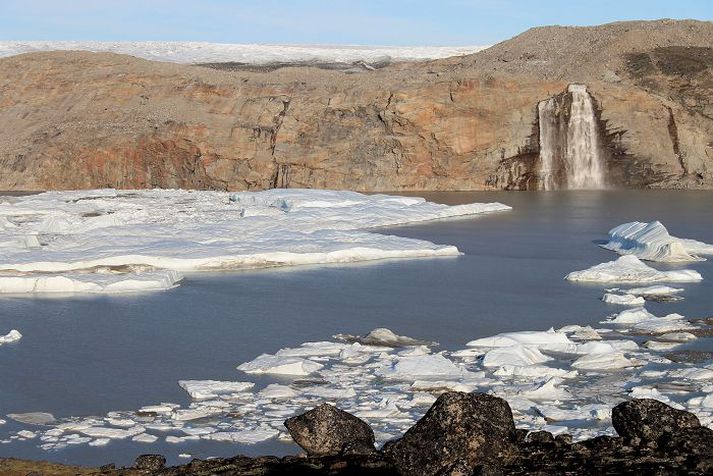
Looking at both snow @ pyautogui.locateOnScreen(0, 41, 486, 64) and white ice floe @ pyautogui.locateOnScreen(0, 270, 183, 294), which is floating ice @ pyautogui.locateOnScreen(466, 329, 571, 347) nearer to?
white ice floe @ pyautogui.locateOnScreen(0, 270, 183, 294)

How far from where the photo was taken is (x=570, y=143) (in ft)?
113

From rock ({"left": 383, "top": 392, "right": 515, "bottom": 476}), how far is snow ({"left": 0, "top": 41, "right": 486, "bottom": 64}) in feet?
173

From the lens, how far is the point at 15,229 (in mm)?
20344

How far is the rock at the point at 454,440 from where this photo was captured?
541 centimetres

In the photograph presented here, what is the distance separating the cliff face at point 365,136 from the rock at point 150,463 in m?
27.9

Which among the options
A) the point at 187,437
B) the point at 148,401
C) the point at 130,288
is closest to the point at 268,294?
the point at 130,288

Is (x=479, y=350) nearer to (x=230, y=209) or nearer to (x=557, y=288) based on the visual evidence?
(x=557, y=288)

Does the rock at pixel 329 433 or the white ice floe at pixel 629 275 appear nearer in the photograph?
the rock at pixel 329 433

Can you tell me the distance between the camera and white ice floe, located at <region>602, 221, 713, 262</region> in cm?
1731

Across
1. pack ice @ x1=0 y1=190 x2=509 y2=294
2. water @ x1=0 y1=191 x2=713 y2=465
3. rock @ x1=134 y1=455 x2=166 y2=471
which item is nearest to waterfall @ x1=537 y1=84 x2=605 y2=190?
pack ice @ x1=0 y1=190 x2=509 y2=294

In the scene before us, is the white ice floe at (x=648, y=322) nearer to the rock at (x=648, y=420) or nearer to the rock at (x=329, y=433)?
the rock at (x=648, y=420)

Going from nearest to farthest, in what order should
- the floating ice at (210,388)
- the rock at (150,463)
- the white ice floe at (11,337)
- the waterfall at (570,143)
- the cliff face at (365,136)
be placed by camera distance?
the rock at (150,463) → the floating ice at (210,388) → the white ice floe at (11,337) → the cliff face at (365,136) → the waterfall at (570,143)

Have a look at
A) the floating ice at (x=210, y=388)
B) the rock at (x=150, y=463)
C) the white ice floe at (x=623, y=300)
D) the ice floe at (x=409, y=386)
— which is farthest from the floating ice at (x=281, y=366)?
the white ice floe at (x=623, y=300)

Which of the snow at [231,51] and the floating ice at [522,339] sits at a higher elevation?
the snow at [231,51]
